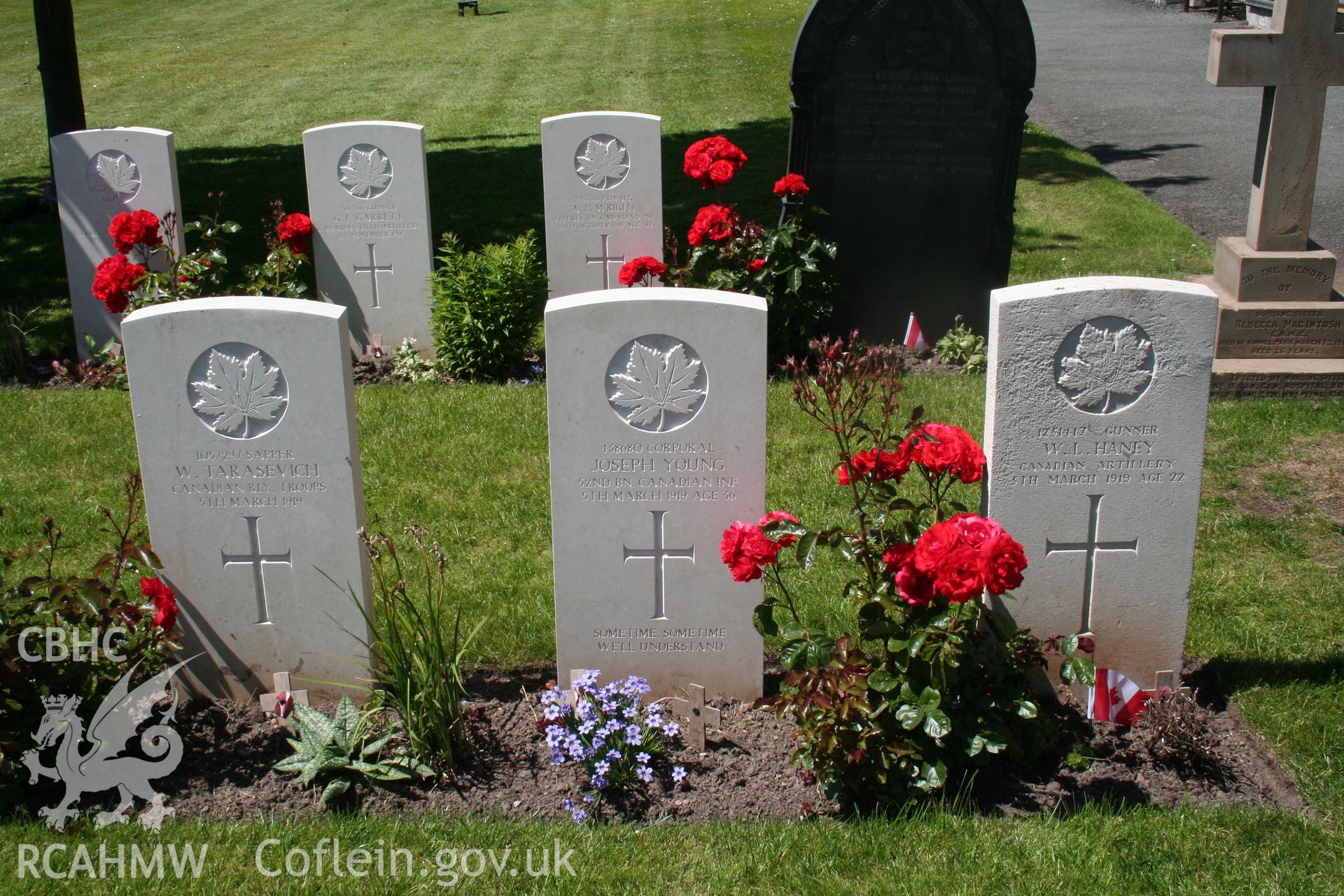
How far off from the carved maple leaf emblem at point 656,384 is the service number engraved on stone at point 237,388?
3.98ft

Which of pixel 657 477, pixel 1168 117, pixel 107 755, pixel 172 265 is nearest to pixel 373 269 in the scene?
pixel 172 265

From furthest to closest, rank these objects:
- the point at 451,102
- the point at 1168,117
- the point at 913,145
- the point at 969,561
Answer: the point at 451,102
the point at 1168,117
the point at 913,145
the point at 969,561

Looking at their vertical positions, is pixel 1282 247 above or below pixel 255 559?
above

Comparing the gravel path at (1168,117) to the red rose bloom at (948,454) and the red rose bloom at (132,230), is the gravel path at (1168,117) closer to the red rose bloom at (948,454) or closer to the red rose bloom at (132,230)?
the red rose bloom at (948,454)

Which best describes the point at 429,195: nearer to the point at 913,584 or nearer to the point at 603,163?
the point at 603,163

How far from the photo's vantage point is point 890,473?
407 cm

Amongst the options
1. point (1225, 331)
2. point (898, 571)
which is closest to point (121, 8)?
point (1225, 331)

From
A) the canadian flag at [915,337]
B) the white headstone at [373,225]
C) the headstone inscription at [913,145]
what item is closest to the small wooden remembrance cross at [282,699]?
the white headstone at [373,225]

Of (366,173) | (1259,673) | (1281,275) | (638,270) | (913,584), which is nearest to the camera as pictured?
(913,584)

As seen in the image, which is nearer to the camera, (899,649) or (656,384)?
(899,649)

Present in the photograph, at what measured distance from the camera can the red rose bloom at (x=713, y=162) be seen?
8.36 m

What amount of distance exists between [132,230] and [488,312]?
224 centimetres

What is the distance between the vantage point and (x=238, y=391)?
433cm

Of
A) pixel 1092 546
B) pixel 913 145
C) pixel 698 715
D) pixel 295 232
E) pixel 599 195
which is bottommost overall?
pixel 698 715
